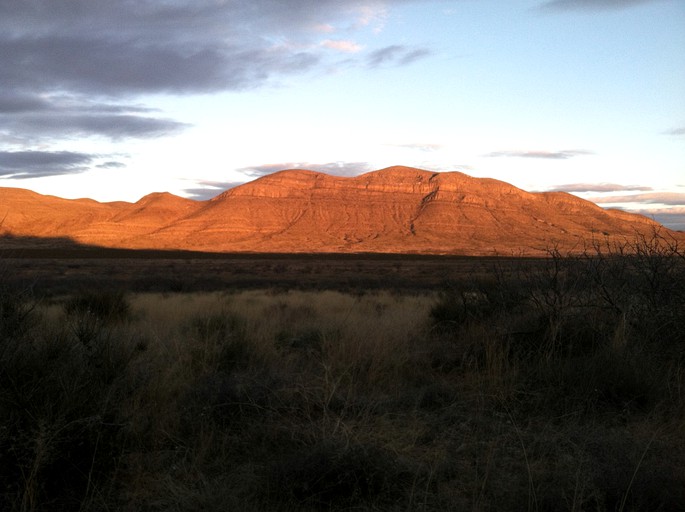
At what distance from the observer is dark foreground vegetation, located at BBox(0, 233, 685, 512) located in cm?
349

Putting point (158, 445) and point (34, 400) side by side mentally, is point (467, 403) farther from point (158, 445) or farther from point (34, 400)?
point (34, 400)

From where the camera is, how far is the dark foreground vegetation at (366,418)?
349 cm

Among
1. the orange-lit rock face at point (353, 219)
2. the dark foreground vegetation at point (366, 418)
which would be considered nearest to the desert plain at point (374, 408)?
the dark foreground vegetation at point (366, 418)

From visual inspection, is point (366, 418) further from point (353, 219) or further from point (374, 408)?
point (353, 219)

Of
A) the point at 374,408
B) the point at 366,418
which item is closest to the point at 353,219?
the point at 374,408

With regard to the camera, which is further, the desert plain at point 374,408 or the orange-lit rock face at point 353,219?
the orange-lit rock face at point 353,219

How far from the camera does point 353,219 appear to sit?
11206 cm

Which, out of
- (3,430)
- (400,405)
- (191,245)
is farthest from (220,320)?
(191,245)

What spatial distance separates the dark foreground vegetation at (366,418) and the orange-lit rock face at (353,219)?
8225 centimetres

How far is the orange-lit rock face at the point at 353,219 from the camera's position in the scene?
322 ft

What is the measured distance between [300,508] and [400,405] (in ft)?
7.00

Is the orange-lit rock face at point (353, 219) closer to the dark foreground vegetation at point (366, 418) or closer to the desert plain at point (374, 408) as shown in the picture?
the desert plain at point (374, 408)

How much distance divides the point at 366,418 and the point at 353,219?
108 metres

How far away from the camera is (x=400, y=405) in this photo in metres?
5.33
